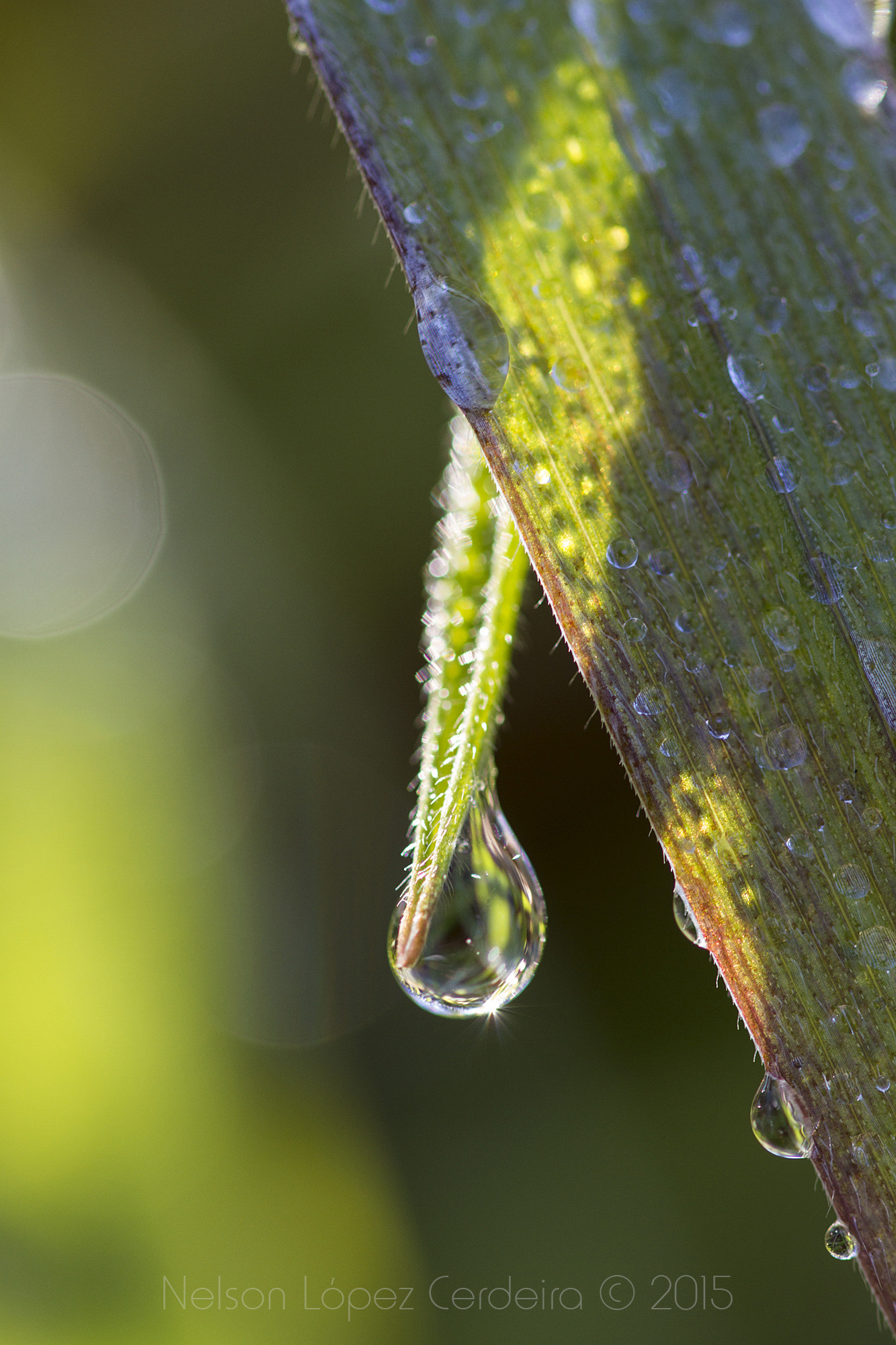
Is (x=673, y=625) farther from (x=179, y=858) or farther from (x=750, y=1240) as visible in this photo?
(x=750, y=1240)

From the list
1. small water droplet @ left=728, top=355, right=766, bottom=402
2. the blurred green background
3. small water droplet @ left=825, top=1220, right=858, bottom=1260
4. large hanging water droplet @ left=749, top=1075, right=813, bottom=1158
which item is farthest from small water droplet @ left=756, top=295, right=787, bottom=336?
the blurred green background

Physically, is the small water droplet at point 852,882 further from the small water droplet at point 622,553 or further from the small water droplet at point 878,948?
the small water droplet at point 622,553

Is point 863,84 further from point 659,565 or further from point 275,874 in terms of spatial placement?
point 275,874

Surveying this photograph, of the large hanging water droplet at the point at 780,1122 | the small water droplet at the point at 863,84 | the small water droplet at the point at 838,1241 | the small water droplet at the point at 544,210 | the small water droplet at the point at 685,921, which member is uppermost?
the small water droplet at the point at 544,210

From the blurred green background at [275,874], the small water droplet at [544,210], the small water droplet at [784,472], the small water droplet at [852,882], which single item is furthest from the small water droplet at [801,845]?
the blurred green background at [275,874]

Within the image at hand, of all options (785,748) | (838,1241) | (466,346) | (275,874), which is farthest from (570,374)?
(275,874)

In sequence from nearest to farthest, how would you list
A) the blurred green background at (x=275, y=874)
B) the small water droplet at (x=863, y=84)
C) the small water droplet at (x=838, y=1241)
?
the small water droplet at (x=863, y=84) < the small water droplet at (x=838, y=1241) < the blurred green background at (x=275, y=874)

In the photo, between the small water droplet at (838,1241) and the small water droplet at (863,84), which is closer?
the small water droplet at (863,84)

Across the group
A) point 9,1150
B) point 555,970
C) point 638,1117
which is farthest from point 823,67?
point 638,1117
